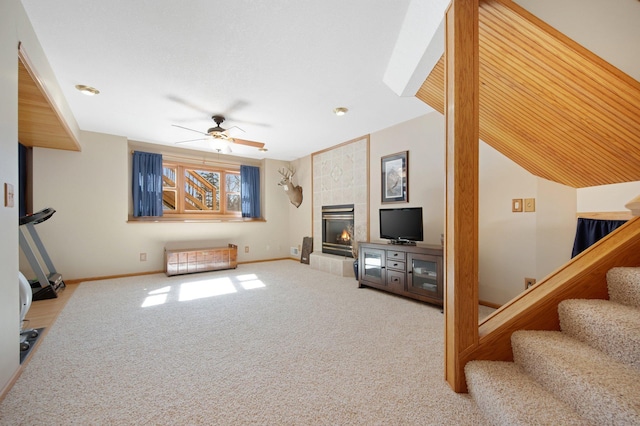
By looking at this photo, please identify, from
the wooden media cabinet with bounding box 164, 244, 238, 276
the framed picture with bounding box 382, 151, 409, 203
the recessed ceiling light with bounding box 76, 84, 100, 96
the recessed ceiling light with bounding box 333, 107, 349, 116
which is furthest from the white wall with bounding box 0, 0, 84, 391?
the framed picture with bounding box 382, 151, 409, 203

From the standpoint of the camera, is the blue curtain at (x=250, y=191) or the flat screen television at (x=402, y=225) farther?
the blue curtain at (x=250, y=191)

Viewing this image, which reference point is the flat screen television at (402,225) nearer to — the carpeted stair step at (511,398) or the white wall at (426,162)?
the white wall at (426,162)

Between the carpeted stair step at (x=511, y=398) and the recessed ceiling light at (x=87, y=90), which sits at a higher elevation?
the recessed ceiling light at (x=87, y=90)

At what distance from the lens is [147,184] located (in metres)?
4.77

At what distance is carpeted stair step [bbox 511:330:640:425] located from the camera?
933 mm

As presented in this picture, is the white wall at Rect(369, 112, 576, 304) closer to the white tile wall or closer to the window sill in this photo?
the white tile wall

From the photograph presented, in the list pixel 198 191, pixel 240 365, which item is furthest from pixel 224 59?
pixel 198 191

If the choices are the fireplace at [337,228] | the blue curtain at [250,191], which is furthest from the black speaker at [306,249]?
the blue curtain at [250,191]

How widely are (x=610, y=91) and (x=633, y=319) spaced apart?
4.34ft

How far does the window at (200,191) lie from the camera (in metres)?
5.27

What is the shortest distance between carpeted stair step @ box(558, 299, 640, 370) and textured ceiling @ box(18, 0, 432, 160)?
6.98 feet

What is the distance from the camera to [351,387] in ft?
5.06

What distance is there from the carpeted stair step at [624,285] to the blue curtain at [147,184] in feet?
19.0

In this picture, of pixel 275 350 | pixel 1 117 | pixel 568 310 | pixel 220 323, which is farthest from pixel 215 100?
pixel 568 310
